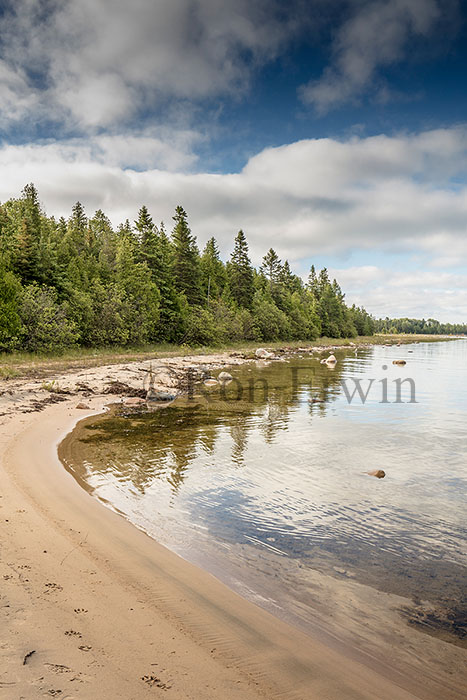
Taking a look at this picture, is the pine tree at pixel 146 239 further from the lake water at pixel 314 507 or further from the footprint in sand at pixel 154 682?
the footprint in sand at pixel 154 682

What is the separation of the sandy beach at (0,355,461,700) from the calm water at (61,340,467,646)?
519 mm

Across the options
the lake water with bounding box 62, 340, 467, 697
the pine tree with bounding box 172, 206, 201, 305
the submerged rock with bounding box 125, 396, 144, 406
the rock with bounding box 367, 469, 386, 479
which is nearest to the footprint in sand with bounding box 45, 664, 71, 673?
the lake water with bounding box 62, 340, 467, 697

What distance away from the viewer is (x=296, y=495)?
718cm

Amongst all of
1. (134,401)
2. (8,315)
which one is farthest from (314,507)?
(8,315)

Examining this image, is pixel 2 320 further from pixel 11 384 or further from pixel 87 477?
pixel 87 477

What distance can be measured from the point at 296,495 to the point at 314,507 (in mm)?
531

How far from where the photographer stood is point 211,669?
9.22 feet

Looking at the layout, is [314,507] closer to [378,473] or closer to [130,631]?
[378,473]

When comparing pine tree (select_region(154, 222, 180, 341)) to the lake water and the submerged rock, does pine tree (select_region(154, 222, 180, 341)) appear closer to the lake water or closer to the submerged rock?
the submerged rock

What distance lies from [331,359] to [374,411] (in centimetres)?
2620

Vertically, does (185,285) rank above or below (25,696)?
above

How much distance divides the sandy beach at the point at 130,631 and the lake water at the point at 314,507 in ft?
1.37

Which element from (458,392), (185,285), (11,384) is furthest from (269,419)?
(185,285)

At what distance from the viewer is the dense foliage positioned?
28672 mm
